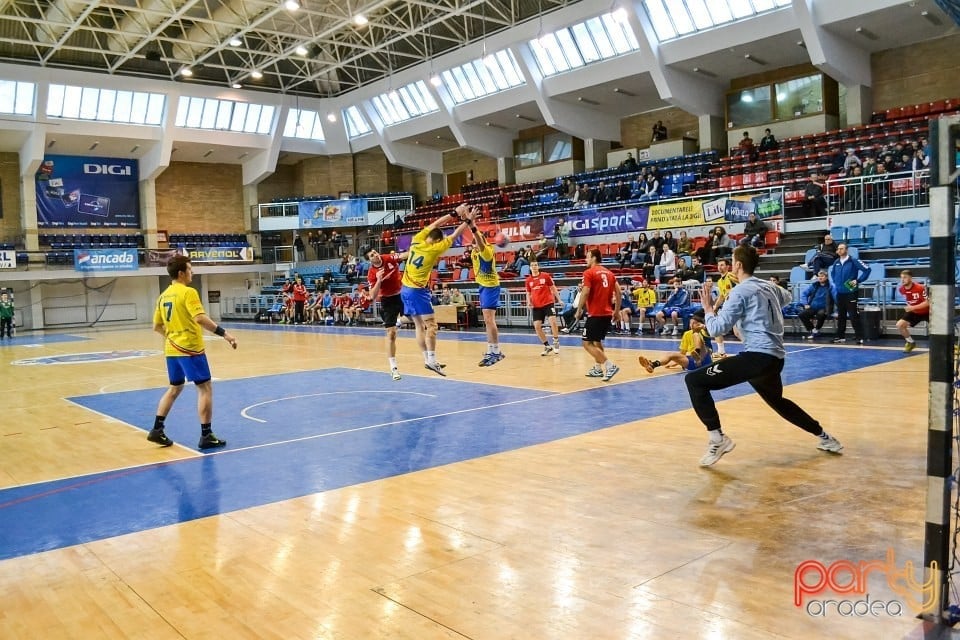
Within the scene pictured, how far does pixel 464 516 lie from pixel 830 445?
3.13 meters

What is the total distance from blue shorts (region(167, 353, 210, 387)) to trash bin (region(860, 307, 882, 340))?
1184cm

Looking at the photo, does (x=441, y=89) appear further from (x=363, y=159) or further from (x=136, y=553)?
(x=136, y=553)

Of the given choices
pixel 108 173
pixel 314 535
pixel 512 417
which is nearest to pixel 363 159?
pixel 108 173

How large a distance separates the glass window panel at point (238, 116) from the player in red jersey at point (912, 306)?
34.1 metres

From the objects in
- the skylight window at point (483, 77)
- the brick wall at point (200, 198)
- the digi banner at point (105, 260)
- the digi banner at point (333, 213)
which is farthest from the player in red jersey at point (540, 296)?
the brick wall at point (200, 198)

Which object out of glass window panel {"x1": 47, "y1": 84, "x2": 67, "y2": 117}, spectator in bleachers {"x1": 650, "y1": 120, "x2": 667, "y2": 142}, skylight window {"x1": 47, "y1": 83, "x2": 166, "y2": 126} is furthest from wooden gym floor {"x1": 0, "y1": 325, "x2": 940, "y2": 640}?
Answer: skylight window {"x1": 47, "y1": 83, "x2": 166, "y2": 126}

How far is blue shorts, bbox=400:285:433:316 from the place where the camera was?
36.6 ft

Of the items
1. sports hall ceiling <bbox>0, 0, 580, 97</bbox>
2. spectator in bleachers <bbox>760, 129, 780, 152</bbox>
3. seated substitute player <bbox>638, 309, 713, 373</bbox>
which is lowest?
seated substitute player <bbox>638, 309, 713, 373</bbox>

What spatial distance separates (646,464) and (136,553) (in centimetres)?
369

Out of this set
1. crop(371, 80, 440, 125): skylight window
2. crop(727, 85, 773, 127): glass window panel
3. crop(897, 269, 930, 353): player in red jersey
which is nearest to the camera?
crop(897, 269, 930, 353): player in red jersey

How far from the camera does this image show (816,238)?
64.6 feet

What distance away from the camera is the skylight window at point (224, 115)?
37375 mm

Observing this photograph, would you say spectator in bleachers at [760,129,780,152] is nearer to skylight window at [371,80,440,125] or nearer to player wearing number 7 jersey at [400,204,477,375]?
skylight window at [371,80,440,125]

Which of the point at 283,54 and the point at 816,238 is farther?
the point at 283,54
